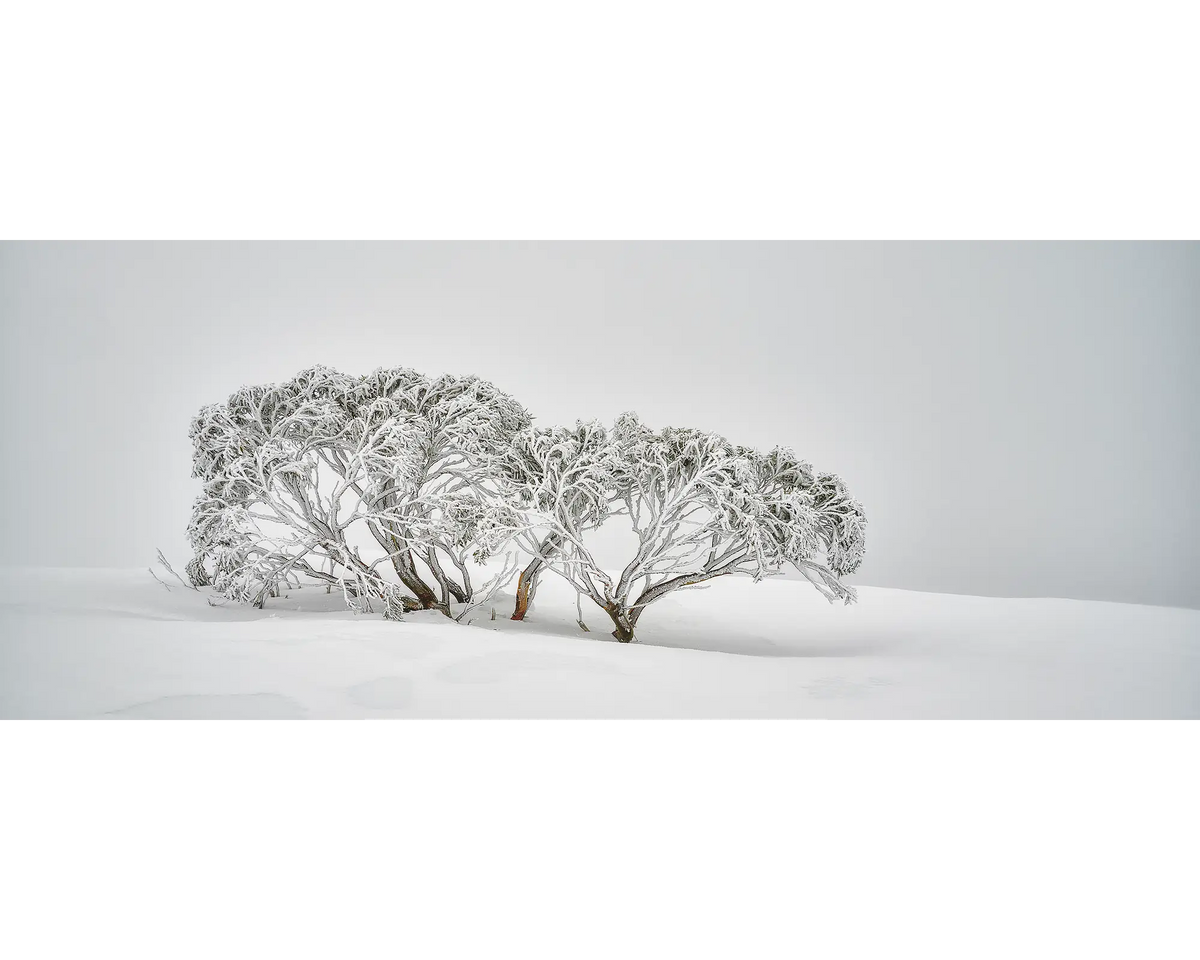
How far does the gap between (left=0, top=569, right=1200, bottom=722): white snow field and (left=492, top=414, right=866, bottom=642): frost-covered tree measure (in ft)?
2.82

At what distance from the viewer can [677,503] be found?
7207 mm

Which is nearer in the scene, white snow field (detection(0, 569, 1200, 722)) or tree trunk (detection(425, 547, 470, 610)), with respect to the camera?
white snow field (detection(0, 569, 1200, 722))

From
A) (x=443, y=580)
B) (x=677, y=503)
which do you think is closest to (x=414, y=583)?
(x=443, y=580)

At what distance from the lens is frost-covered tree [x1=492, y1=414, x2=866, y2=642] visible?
23.0 feet

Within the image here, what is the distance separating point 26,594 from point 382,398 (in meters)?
4.35

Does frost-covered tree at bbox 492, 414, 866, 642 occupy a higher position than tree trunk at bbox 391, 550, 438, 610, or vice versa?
frost-covered tree at bbox 492, 414, 866, 642

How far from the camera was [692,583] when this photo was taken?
7.75 metres

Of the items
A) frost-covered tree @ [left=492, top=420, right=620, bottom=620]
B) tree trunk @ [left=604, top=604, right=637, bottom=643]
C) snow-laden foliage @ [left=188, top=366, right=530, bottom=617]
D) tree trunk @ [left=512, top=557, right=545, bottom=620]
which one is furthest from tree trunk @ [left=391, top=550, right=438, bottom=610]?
tree trunk @ [left=604, top=604, right=637, bottom=643]

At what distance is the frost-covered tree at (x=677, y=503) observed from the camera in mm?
7020

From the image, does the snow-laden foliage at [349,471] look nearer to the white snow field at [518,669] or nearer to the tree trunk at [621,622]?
the white snow field at [518,669]

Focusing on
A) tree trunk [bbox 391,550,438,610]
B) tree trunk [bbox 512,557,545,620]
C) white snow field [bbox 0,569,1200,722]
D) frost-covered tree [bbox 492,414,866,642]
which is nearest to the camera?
white snow field [bbox 0,569,1200,722]

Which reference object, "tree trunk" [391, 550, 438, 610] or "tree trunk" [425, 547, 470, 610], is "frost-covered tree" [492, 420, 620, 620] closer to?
"tree trunk" [425, 547, 470, 610]

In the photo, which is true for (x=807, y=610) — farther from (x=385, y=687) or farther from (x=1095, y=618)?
(x=385, y=687)

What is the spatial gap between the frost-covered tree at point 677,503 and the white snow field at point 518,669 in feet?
2.82
